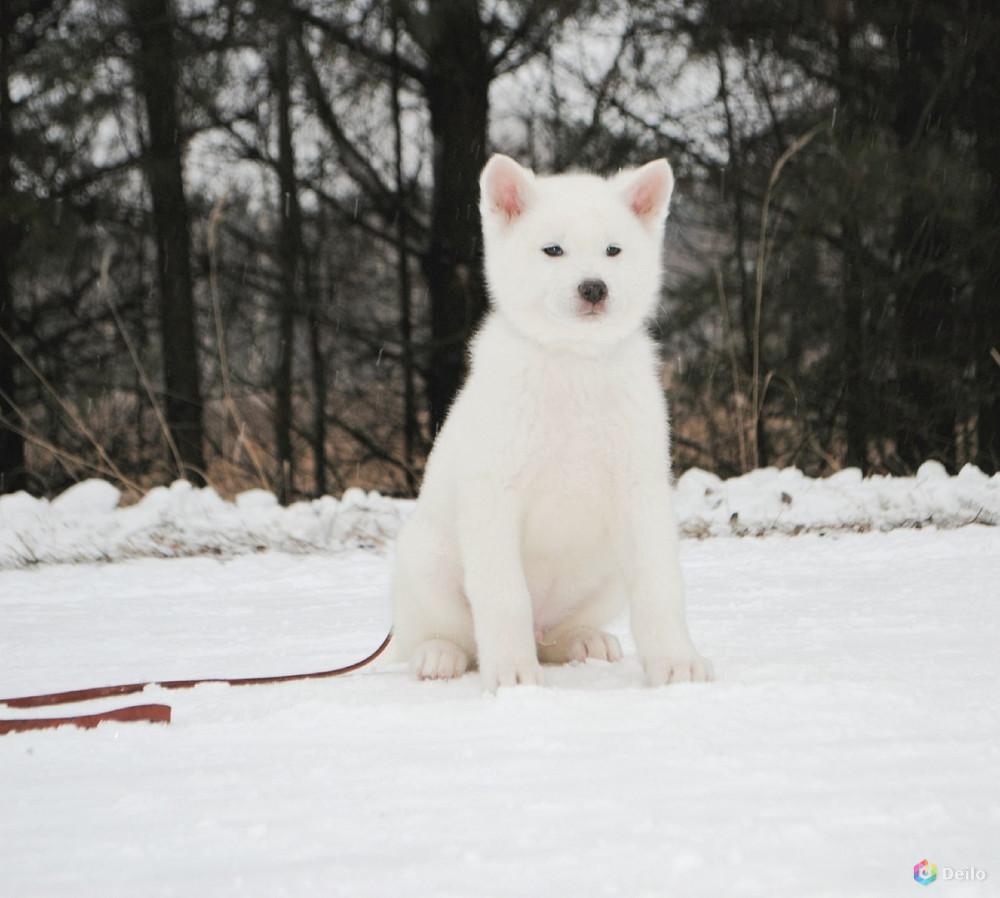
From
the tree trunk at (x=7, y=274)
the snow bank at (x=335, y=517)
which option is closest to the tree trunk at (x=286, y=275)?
the tree trunk at (x=7, y=274)

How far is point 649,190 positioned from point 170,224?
636 centimetres

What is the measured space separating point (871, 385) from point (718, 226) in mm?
1594

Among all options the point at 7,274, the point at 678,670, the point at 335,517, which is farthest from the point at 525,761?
the point at 7,274

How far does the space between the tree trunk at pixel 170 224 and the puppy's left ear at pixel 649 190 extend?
17.7ft

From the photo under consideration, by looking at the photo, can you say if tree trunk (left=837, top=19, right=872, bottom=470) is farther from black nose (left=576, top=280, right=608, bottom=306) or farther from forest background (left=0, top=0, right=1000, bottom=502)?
black nose (left=576, top=280, right=608, bottom=306)

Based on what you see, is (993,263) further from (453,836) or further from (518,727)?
(453,836)

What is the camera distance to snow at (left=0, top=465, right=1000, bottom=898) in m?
1.26

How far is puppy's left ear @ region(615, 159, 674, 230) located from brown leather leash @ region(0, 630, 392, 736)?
1243 millimetres

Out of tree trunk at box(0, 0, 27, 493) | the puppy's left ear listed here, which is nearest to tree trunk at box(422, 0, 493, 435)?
tree trunk at box(0, 0, 27, 493)

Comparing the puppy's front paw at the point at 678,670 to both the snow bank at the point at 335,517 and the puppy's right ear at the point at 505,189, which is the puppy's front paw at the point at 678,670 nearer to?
the puppy's right ear at the point at 505,189

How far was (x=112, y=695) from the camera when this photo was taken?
2285 mm

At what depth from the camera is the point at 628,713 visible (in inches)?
76.3

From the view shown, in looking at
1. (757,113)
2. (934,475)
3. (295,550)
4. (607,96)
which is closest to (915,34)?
(757,113)

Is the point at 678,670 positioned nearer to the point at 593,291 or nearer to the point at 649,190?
the point at 593,291
